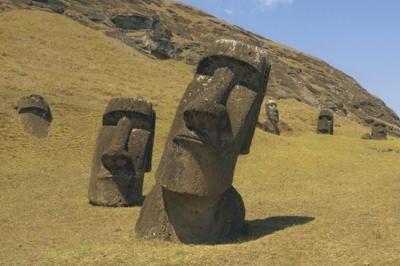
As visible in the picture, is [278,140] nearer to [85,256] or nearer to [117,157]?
[117,157]

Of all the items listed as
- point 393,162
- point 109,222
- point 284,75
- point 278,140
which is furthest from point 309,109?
point 109,222

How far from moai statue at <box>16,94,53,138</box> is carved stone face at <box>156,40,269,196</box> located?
1675 centimetres

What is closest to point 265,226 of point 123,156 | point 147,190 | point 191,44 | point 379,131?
point 123,156

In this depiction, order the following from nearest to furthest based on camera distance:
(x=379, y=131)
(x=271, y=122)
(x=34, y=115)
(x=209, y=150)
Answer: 1. (x=209, y=150)
2. (x=34, y=115)
3. (x=271, y=122)
4. (x=379, y=131)

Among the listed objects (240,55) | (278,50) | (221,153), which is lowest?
(221,153)

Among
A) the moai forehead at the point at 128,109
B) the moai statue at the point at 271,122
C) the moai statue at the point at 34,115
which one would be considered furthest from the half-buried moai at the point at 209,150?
the moai statue at the point at 271,122

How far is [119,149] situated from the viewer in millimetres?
14047

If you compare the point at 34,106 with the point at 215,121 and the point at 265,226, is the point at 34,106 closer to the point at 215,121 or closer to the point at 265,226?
the point at 265,226

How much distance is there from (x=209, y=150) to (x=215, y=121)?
564 millimetres

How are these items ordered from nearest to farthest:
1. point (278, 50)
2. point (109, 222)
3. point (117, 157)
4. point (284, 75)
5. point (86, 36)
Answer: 1. point (109, 222)
2. point (117, 157)
3. point (86, 36)
4. point (284, 75)
5. point (278, 50)

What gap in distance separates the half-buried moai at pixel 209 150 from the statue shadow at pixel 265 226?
0.83 ft

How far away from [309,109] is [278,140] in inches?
982

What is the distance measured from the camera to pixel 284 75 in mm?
71438

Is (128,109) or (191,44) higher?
(191,44)
